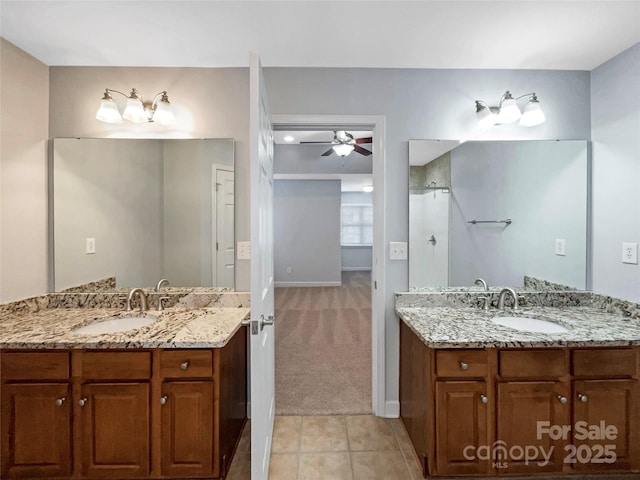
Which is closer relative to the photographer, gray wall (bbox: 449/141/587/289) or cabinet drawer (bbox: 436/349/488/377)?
cabinet drawer (bbox: 436/349/488/377)

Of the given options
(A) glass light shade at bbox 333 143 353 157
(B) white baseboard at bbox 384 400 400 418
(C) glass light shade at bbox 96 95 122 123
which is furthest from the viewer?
(A) glass light shade at bbox 333 143 353 157

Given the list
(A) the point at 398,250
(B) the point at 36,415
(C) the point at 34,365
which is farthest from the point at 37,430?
(A) the point at 398,250

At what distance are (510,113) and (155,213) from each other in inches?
97.3

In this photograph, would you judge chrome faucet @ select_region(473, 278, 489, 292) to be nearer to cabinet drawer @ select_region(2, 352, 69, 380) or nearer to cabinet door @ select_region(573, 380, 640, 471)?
cabinet door @ select_region(573, 380, 640, 471)

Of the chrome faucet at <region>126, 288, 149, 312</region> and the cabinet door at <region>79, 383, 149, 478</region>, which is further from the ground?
the chrome faucet at <region>126, 288, 149, 312</region>

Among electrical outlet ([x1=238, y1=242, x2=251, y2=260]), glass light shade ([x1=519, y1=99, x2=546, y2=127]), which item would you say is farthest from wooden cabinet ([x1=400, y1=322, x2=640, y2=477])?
glass light shade ([x1=519, y1=99, x2=546, y2=127])

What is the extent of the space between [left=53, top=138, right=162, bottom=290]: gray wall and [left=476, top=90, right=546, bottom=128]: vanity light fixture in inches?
87.1

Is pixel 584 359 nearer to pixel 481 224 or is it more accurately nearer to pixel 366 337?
pixel 481 224

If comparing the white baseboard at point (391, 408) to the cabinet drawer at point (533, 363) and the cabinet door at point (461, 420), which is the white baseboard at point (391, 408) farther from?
the cabinet drawer at point (533, 363)

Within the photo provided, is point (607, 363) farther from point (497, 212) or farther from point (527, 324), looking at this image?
point (497, 212)

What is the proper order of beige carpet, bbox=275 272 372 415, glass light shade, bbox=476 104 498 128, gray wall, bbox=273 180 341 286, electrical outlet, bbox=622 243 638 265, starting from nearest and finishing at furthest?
electrical outlet, bbox=622 243 638 265 < glass light shade, bbox=476 104 498 128 < beige carpet, bbox=275 272 372 415 < gray wall, bbox=273 180 341 286

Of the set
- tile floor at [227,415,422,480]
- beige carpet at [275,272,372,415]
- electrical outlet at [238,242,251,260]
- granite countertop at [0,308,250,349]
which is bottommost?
tile floor at [227,415,422,480]

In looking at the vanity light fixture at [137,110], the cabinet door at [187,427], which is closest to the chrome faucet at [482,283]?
the cabinet door at [187,427]

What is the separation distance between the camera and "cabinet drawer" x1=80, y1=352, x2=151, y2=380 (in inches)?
60.6
